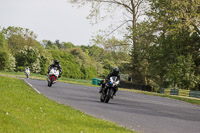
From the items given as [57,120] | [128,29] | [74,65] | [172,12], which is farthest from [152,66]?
[74,65]

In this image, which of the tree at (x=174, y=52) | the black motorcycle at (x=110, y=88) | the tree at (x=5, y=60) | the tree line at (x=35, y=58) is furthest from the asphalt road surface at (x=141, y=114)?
the tree at (x=5, y=60)

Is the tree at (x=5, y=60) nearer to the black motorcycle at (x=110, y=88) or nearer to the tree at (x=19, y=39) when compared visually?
the tree at (x=19, y=39)

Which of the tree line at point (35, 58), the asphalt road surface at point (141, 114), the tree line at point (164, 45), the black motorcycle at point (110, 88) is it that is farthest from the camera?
the tree line at point (35, 58)

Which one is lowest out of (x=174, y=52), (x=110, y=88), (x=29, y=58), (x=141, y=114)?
(x=141, y=114)

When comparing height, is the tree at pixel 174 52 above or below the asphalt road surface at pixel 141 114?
above

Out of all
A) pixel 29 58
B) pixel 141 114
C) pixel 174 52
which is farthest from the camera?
pixel 29 58

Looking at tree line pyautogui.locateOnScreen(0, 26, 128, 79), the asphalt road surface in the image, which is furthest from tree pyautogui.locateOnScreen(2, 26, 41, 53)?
the asphalt road surface

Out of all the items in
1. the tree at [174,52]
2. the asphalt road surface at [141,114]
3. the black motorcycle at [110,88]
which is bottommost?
the asphalt road surface at [141,114]

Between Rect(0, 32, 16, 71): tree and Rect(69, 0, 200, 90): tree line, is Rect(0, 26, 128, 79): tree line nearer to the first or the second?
Rect(0, 32, 16, 71): tree

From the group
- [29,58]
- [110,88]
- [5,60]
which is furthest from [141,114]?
[29,58]

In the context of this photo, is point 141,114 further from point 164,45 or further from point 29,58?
point 29,58

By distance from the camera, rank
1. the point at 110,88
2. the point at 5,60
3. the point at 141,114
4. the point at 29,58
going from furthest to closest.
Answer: the point at 29,58
the point at 5,60
the point at 110,88
the point at 141,114

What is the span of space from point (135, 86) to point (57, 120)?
50.0 m

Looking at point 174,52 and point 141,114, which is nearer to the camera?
point 141,114
